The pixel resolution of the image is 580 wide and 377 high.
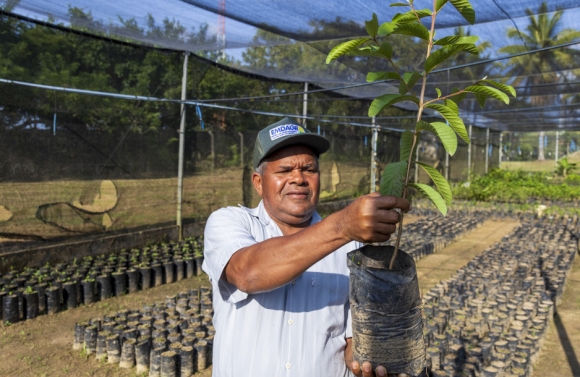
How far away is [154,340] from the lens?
346 centimetres

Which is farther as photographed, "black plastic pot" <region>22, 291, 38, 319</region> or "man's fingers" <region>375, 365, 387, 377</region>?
"black plastic pot" <region>22, 291, 38, 319</region>

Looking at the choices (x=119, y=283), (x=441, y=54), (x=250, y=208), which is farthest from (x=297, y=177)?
(x=119, y=283)

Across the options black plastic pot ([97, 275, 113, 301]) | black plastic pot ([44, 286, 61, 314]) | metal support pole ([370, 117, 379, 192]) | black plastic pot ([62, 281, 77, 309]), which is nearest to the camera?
black plastic pot ([44, 286, 61, 314])

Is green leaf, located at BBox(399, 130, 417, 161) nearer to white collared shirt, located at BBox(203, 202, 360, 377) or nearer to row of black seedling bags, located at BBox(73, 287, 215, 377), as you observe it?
white collared shirt, located at BBox(203, 202, 360, 377)

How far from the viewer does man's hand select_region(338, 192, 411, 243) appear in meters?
0.97

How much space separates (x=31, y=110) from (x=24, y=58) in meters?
0.59

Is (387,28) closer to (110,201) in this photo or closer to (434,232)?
(110,201)

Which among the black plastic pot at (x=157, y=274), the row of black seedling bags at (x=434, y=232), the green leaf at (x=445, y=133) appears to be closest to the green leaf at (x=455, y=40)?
the green leaf at (x=445, y=133)

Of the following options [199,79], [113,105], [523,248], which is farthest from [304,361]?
[199,79]

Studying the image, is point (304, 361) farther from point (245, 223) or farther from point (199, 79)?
point (199, 79)

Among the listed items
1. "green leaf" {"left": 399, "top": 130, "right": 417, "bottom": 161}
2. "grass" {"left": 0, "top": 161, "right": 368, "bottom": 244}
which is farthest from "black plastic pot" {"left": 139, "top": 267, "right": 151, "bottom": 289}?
"green leaf" {"left": 399, "top": 130, "right": 417, "bottom": 161}

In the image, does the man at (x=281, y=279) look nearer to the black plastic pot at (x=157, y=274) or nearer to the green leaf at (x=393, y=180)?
the green leaf at (x=393, y=180)

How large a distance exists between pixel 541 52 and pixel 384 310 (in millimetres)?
6468

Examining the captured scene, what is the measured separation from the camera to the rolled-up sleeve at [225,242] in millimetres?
1177
